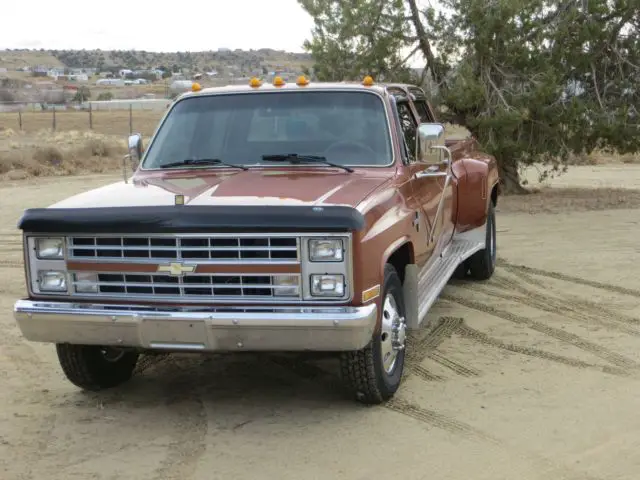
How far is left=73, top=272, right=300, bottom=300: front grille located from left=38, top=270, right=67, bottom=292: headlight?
2.6 inches

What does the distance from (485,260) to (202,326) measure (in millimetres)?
4410

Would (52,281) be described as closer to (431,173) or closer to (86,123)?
(431,173)

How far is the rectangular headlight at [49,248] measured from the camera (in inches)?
182

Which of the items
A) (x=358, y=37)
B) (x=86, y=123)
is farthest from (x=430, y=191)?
(x=86, y=123)

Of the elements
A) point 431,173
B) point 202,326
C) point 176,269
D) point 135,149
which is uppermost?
point 135,149

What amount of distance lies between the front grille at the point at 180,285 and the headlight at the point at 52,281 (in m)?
0.07

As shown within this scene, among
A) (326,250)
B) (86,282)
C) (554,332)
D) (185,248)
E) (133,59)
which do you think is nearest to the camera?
(326,250)

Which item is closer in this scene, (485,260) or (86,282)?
(86,282)

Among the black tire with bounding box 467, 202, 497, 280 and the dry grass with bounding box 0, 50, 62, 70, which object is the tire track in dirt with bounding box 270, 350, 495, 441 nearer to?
the black tire with bounding box 467, 202, 497, 280

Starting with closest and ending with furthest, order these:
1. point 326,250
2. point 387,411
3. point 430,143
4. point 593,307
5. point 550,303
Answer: point 326,250
point 387,411
point 430,143
point 593,307
point 550,303

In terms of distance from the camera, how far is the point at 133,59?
13038 centimetres

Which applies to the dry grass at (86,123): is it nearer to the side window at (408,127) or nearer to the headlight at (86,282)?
the side window at (408,127)

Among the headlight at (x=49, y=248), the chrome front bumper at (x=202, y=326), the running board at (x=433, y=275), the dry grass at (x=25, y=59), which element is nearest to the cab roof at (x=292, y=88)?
the running board at (x=433, y=275)

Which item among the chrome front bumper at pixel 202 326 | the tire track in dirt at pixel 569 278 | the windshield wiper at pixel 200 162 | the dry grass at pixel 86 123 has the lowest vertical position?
the dry grass at pixel 86 123
